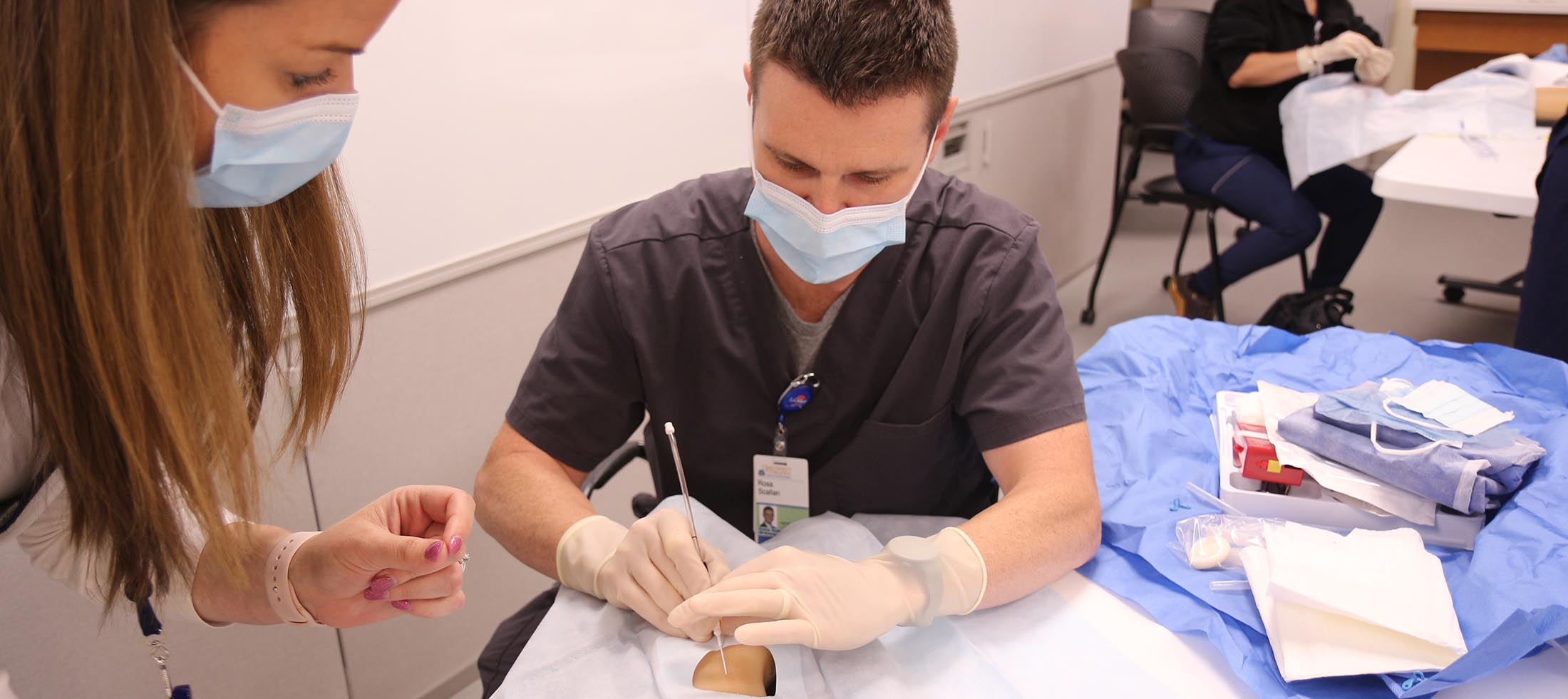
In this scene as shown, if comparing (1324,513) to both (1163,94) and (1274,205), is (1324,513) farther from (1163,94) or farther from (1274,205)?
(1163,94)

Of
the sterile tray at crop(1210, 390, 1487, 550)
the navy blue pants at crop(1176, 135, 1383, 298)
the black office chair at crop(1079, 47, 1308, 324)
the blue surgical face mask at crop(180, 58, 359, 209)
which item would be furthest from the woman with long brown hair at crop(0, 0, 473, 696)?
the black office chair at crop(1079, 47, 1308, 324)

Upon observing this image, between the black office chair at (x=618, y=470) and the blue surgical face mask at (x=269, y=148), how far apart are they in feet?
1.95

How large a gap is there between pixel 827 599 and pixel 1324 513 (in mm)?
620

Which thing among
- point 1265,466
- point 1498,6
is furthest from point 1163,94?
point 1265,466

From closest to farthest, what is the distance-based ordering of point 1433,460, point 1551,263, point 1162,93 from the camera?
1. point 1433,460
2. point 1551,263
3. point 1162,93

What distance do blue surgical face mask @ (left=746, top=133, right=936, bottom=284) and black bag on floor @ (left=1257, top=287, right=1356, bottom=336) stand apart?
5.38ft

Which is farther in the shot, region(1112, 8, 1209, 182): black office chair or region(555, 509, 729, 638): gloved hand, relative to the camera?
region(1112, 8, 1209, 182): black office chair

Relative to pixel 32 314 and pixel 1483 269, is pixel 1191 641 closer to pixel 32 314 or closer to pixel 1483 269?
pixel 32 314

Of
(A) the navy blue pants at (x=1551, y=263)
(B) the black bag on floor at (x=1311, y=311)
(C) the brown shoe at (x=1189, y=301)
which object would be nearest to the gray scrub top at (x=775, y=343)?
(A) the navy blue pants at (x=1551, y=263)

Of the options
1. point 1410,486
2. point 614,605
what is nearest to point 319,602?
point 614,605

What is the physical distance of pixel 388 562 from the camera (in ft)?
3.20

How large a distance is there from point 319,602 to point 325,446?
0.69 meters

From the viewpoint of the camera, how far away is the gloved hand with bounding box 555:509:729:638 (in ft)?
3.26

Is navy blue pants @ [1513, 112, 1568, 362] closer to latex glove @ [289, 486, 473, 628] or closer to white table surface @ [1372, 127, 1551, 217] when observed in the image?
white table surface @ [1372, 127, 1551, 217]
